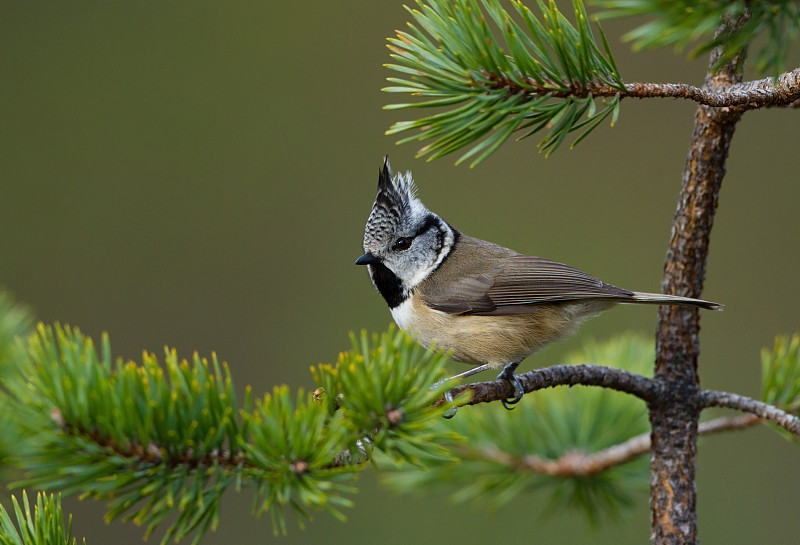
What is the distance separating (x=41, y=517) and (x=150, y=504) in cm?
18

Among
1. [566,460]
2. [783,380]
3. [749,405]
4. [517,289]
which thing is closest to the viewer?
[749,405]

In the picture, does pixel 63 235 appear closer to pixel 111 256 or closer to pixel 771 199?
pixel 111 256

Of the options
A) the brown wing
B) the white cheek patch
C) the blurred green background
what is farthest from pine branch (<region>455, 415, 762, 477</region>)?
the blurred green background

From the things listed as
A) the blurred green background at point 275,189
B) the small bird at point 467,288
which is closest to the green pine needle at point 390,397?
the small bird at point 467,288

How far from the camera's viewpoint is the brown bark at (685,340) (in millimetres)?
1466

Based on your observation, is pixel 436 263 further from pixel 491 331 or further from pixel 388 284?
pixel 491 331

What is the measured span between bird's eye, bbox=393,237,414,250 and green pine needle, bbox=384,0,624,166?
4.45 feet

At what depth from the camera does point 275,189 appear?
5.61m

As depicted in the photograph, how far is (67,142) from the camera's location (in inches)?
224

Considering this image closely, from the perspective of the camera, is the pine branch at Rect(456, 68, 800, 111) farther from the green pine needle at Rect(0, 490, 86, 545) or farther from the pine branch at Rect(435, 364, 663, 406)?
the green pine needle at Rect(0, 490, 86, 545)

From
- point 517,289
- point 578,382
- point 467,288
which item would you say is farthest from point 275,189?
point 578,382

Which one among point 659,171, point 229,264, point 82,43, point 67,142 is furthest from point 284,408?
point 82,43

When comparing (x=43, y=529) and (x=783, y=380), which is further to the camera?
(x=783, y=380)

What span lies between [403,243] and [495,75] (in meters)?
1.43
